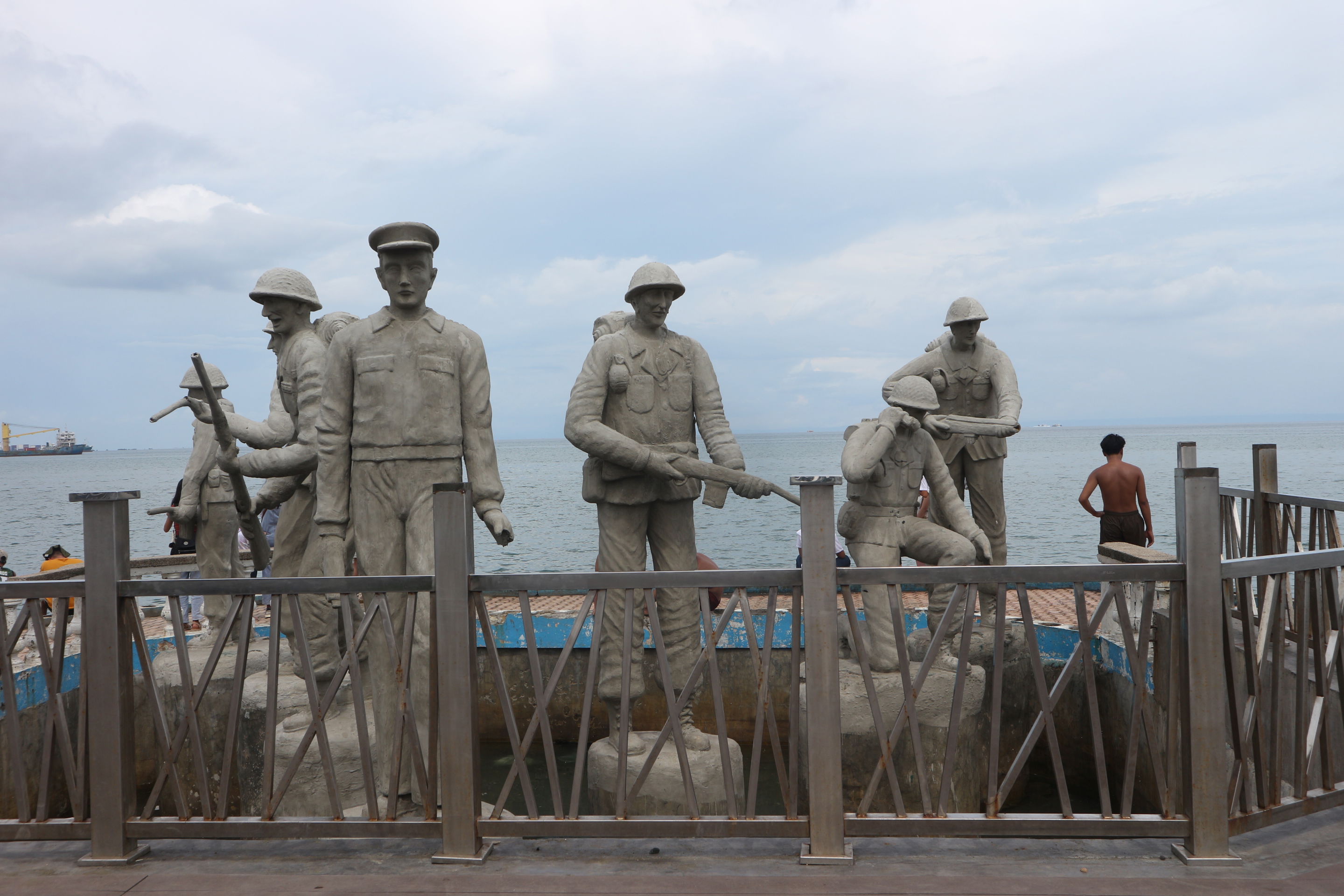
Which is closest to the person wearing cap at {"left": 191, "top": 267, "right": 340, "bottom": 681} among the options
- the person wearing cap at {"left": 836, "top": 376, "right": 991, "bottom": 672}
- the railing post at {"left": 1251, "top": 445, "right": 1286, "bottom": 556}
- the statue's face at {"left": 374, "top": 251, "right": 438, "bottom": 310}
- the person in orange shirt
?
the statue's face at {"left": 374, "top": 251, "right": 438, "bottom": 310}

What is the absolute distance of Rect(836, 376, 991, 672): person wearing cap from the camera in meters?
5.60

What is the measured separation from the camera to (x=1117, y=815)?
311cm

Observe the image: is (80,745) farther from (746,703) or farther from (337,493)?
(746,703)

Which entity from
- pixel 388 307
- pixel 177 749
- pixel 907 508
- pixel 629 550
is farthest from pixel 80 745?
pixel 907 508

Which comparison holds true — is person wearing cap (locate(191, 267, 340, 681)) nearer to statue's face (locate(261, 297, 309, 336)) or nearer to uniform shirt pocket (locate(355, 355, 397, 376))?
statue's face (locate(261, 297, 309, 336))

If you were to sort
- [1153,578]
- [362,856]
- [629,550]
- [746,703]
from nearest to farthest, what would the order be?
[1153,578] < [362,856] < [629,550] < [746,703]

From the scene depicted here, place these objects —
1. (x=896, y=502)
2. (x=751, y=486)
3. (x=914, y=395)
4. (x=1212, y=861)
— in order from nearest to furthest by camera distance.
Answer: (x=1212, y=861) < (x=751, y=486) < (x=914, y=395) < (x=896, y=502)

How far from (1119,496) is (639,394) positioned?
552cm

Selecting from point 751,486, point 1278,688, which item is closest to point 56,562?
point 751,486

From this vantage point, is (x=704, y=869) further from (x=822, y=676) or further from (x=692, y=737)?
(x=692, y=737)

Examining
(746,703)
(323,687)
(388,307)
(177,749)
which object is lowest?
(746,703)

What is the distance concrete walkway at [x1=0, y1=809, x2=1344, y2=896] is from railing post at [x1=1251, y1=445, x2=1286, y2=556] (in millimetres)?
3248

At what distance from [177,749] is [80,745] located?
31cm

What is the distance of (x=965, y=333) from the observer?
6.80 meters
